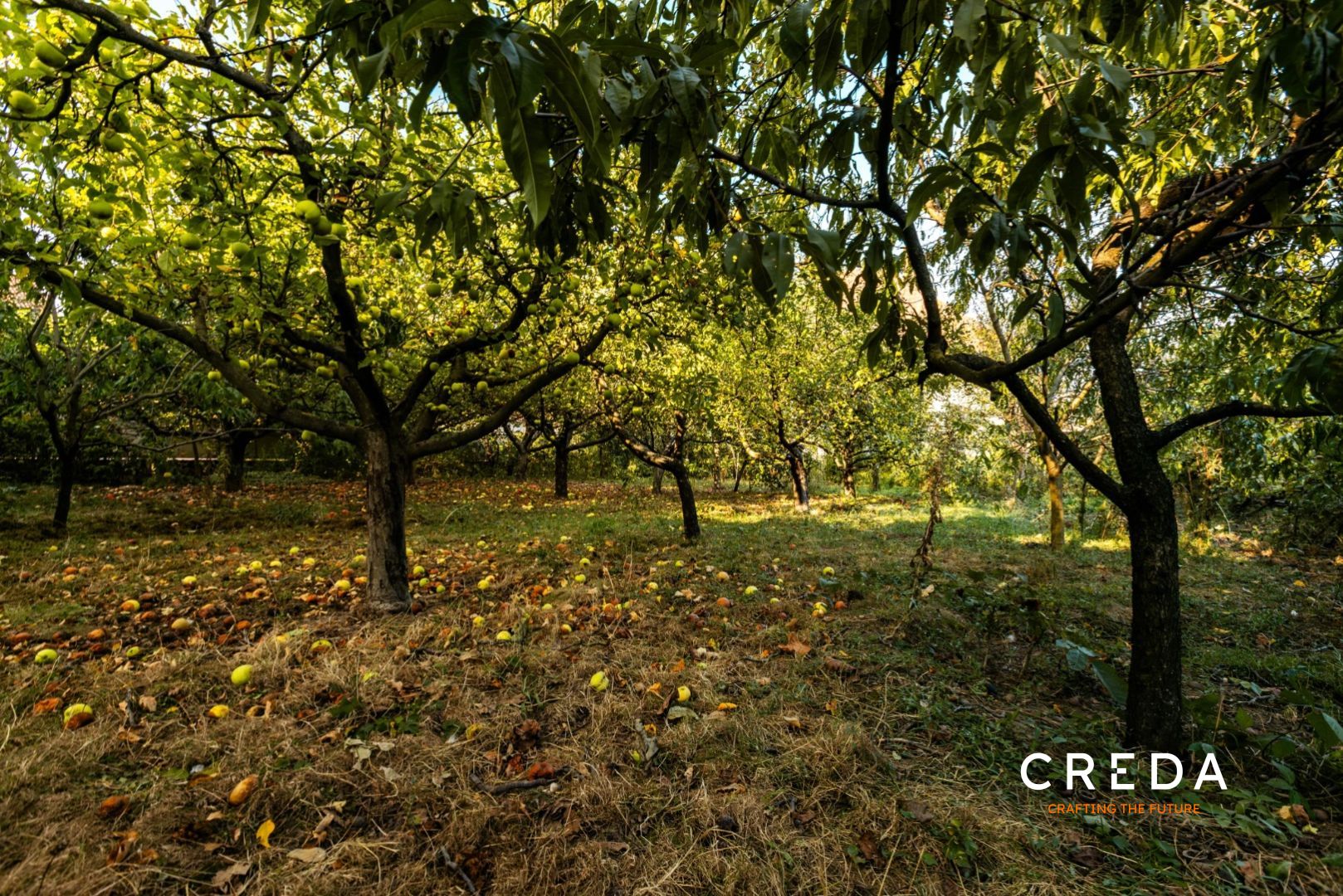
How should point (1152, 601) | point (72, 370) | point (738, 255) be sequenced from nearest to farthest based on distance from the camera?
point (738, 255), point (1152, 601), point (72, 370)

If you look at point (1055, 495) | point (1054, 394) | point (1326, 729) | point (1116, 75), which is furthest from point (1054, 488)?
point (1116, 75)

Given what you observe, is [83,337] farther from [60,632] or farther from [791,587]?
[791,587]

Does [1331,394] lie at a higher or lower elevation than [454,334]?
lower

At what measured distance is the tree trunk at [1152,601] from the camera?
2.70 metres

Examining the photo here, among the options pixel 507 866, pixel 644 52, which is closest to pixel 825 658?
pixel 507 866

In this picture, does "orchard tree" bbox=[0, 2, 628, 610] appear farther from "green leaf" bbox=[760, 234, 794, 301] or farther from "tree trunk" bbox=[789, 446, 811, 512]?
"tree trunk" bbox=[789, 446, 811, 512]

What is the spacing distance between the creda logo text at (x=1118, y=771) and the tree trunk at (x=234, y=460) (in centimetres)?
1317

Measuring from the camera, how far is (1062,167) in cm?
130

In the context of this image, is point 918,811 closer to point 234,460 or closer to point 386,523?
point 386,523

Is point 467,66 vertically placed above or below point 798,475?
above

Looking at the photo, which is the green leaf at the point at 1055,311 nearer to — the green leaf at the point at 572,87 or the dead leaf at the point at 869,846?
the green leaf at the point at 572,87

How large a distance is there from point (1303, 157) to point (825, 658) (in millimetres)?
3323

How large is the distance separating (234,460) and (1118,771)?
14.6m

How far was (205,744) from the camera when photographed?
2533 mm
